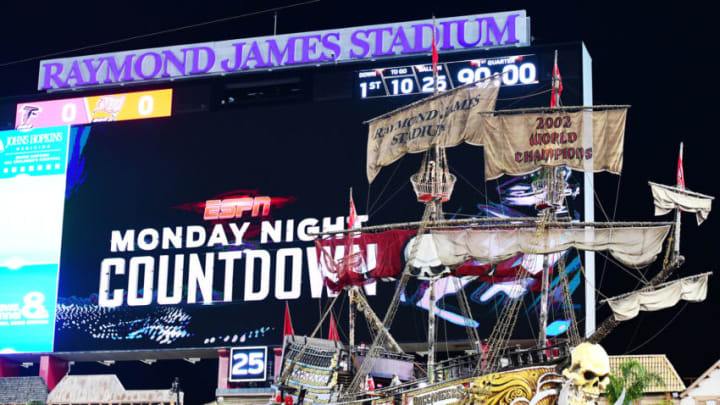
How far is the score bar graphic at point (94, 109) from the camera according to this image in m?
45.8

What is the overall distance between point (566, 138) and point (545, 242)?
10.1 feet

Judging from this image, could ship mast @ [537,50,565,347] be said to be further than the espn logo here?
No

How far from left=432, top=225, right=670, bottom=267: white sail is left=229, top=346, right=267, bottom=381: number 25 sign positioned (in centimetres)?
1200

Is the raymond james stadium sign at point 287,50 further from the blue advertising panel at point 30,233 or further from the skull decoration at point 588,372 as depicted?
the skull decoration at point 588,372

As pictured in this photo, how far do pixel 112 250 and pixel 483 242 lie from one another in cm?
1856

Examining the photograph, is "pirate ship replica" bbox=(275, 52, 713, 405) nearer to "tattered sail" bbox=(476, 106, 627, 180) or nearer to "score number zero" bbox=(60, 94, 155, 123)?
"tattered sail" bbox=(476, 106, 627, 180)

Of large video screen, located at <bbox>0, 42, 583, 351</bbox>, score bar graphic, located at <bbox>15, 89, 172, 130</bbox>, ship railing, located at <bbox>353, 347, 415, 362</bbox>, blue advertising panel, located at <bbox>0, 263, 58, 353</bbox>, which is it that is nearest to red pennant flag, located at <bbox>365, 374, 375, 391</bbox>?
ship railing, located at <bbox>353, 347, 415, 362</bbox>

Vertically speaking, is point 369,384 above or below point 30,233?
below

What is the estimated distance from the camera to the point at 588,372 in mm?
22891

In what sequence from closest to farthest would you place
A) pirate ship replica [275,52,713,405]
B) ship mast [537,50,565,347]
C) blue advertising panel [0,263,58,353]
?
pirate ship replica [275,52,713,405] < ship mast [537,50,565,347] < blue advertising panel [0,263,58,353]

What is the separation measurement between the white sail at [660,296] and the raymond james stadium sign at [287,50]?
676 inches

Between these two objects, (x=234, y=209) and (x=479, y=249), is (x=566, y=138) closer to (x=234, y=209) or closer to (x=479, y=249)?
(x=479, y=249)

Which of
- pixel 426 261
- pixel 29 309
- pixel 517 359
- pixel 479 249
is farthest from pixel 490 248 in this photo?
pixel 29 309

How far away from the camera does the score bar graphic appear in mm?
45844
